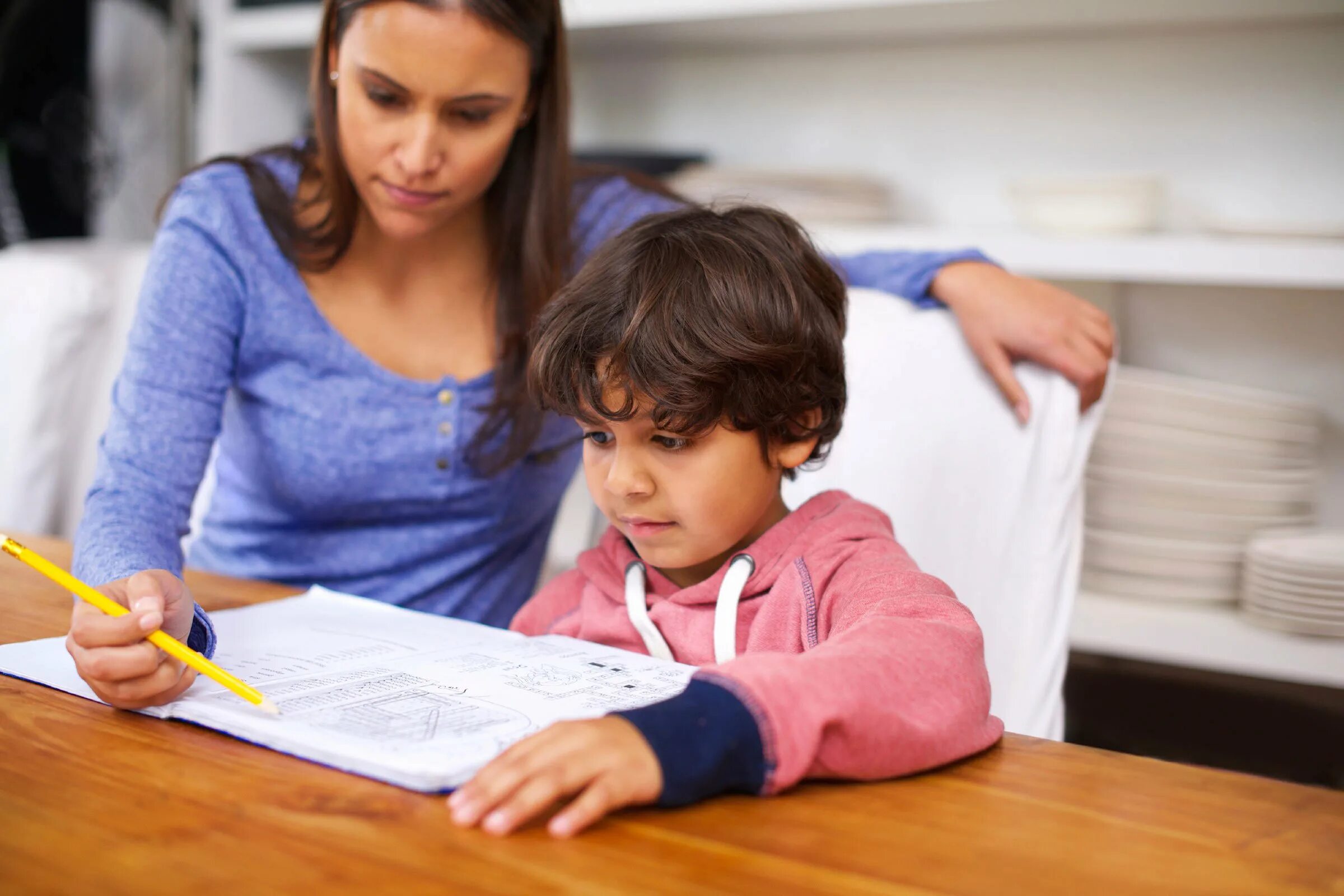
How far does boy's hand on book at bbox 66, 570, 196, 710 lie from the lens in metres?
0.69

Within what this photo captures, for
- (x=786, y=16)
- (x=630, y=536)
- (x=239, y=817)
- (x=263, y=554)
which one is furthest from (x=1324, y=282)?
(x=239, y=817)

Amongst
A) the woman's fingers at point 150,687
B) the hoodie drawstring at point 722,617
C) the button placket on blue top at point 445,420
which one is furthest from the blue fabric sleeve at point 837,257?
the woman's fingers at point 150,687

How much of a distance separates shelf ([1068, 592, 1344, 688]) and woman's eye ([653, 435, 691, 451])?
915 millimetres

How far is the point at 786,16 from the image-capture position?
6.07 feet

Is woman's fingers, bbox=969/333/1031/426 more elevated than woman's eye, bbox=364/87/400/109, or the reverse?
woman's eye, bbox=364/87/400/109

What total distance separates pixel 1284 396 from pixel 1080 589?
39 centimetres

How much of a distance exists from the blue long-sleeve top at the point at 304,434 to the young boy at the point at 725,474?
309 millimetres

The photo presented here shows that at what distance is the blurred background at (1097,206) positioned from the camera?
5.33ft

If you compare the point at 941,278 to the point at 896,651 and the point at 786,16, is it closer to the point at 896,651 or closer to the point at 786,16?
the point at 896,651

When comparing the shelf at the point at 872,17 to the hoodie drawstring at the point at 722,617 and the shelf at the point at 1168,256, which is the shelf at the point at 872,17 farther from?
the hoodie drawstring at the point at 722,617

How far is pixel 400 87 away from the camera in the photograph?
109 cm

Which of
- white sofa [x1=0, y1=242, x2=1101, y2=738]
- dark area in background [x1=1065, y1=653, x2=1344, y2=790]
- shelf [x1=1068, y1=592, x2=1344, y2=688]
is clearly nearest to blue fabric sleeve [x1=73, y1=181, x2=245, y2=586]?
white sofa [x1=0, y1=242, x2=1101, y2=738]

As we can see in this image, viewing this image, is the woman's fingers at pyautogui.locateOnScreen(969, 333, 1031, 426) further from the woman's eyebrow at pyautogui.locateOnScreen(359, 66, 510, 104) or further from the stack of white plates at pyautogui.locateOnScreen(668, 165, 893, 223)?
the stack of white plates at pyautogui.locateOnScreen(668, 165, 893, 223)

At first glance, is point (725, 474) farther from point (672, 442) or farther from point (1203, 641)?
point (1203, 641)
